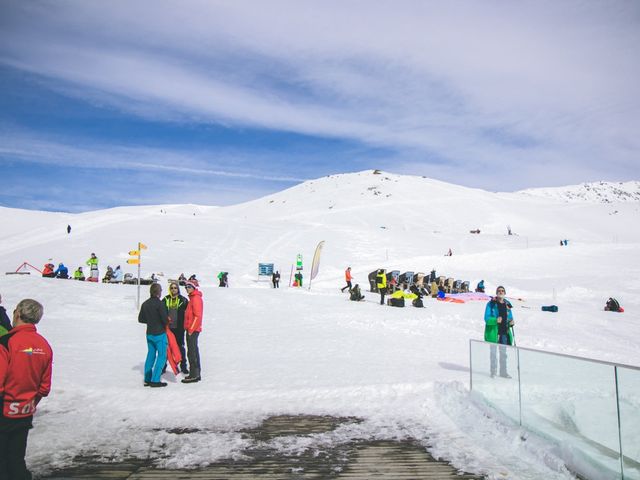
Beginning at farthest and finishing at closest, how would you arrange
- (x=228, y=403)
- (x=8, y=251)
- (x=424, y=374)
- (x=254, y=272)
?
(x=8, y=251) < (x=254, y=272) < (x=424, y=374) < (x=228, y=403)

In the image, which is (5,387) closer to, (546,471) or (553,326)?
(546,471)

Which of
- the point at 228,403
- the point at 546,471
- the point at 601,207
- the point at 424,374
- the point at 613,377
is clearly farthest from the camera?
the point at 601,207

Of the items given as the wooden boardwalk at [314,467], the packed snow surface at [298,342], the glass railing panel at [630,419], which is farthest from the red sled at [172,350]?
the glass railing panel at [630,419]

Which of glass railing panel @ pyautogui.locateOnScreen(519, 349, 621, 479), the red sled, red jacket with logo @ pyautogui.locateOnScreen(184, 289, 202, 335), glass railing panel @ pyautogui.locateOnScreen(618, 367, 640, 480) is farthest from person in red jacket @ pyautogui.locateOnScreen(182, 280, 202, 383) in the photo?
glass railing panel @ pyautogui.locateOnScreen(618, 367, 640, 480)

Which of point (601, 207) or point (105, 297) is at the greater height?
point (601, 207)

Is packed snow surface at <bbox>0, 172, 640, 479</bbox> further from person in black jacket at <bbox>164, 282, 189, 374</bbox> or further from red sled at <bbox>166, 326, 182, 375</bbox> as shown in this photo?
person in black jacket at <bbox>164, 282, 189, 374</bbox>

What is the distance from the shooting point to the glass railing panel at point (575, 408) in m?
4.56

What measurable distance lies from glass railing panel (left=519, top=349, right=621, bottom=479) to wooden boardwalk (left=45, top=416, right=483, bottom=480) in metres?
1.12

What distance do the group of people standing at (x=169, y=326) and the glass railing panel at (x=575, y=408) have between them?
17.8ft

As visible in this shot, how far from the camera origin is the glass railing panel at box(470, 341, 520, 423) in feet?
A: 20.9

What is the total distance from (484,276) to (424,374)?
85.9 feet

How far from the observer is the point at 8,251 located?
133 feet

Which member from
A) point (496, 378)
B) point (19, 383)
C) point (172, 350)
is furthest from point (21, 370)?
point (496, 378)

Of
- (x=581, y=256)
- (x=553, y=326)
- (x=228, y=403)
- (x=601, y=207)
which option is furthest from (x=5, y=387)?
(x=601, y=207)
